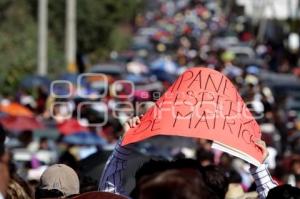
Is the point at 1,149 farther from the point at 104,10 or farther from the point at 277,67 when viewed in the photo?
the point at 277,67

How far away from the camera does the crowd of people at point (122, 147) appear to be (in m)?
4.09

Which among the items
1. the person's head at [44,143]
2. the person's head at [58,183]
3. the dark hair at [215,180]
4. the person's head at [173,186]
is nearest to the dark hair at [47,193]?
the person's head at [58,183]

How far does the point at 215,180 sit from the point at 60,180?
1.44 metres

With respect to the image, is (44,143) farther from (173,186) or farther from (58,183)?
(173,186)

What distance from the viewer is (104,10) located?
3819cm

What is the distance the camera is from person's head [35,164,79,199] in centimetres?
531

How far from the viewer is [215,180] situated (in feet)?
13.5

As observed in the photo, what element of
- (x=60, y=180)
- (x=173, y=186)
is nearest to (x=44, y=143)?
(x=60, y=180)

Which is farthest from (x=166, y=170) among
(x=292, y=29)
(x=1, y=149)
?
(x=292, y=29)

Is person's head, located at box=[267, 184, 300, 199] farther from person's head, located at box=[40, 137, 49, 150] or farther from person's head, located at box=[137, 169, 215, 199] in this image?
person's head, located at box=[40, 137, 49, 150]

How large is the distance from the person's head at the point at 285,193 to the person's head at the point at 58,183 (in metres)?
1.19

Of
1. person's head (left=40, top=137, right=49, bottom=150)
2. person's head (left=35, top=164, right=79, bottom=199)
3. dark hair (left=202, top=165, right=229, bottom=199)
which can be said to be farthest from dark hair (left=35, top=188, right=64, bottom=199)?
person's head (left=40, top=137, right=49, bottom=150)

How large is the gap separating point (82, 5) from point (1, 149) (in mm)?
33175

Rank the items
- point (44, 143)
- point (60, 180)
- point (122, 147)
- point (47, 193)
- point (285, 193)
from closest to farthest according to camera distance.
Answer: point (285, 193) → point (122, 147) → point (47, 193) → point (60, 180) → point (44, 143)
